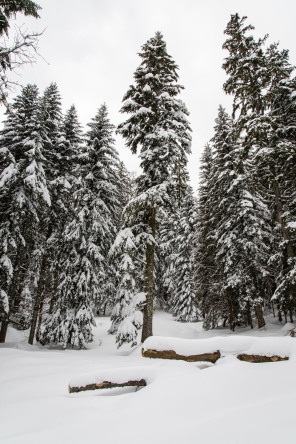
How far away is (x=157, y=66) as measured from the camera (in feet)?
40.2

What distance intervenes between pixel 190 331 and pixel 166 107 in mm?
18276

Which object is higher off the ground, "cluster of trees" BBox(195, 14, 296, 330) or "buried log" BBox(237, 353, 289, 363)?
"cluster of trees" BBox(195, 14, 296, 330)

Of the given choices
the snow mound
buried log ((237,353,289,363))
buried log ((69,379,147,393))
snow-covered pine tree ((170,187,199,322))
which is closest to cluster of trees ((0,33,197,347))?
the snow mound

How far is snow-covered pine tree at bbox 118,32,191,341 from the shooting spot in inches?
424

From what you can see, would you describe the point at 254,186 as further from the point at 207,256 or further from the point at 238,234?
the point at 207,256

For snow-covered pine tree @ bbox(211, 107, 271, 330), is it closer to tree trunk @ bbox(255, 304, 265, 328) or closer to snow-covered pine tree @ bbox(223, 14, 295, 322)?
tree trunk @ bbox(255, 304, 265, 328)

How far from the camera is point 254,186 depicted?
39.0 ft

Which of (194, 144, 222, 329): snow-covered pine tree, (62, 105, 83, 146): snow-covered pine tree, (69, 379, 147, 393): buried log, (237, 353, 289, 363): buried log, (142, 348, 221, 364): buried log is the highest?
(62, 105, 83, 146): snow-covered pine tree

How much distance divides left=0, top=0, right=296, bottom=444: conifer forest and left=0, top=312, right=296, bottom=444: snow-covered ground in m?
5.93

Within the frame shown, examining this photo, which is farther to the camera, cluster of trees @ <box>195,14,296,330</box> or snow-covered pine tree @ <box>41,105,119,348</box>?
snow-covered pine tree @ <box>41,105,119,348</box>

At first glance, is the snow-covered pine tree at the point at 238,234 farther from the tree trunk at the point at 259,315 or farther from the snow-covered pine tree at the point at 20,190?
the snow-covered pine tree at the point at 20,190

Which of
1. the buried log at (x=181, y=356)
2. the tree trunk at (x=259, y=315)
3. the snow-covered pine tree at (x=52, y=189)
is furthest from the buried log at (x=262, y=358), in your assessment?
the snow-covered pine tree at (x=52, y=189)

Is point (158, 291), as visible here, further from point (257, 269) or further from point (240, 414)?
point (240, 414)

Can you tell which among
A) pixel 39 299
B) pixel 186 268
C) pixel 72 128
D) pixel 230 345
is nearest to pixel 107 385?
pixel 230 345
